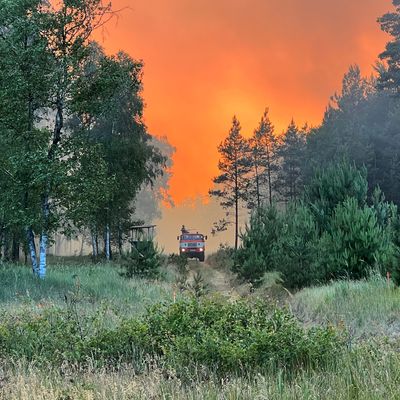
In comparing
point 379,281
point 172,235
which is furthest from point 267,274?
point 172,235

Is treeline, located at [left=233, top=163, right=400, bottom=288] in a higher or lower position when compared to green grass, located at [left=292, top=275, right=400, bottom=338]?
higher

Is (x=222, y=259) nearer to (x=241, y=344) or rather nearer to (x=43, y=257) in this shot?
(x=43, y=257)

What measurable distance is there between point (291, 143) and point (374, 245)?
38.4 metres

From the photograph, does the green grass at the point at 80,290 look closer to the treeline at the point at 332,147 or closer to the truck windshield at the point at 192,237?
the truck windshield at the point at 192,237

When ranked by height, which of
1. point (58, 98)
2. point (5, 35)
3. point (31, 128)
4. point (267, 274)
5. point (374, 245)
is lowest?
point (267, 274)

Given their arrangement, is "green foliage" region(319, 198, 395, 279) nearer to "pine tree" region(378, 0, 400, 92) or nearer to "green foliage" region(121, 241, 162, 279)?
"green foliage" region(121, 241, 162, 279)

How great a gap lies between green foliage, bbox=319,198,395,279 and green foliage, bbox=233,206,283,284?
409 centimetres

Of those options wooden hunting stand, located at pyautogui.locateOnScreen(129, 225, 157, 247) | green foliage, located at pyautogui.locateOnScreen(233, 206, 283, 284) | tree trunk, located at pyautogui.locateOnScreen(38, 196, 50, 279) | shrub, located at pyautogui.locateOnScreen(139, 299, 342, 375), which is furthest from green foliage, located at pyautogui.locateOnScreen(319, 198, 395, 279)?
tree trunk, located at pyautogui.locateOnScreen(38, 196, 50, 279)

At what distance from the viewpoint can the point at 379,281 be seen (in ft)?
44.0

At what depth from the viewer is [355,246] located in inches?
610

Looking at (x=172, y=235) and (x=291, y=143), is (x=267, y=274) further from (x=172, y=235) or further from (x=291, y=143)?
(x=172, y=235)

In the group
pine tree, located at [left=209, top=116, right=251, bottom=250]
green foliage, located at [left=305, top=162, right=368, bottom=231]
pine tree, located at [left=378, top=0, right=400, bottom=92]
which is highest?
pine tree, located at [left=378, top=0, right=400, bottom=92]

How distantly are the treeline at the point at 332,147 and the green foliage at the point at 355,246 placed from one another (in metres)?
21.5

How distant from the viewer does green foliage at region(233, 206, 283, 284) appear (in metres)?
19.8
